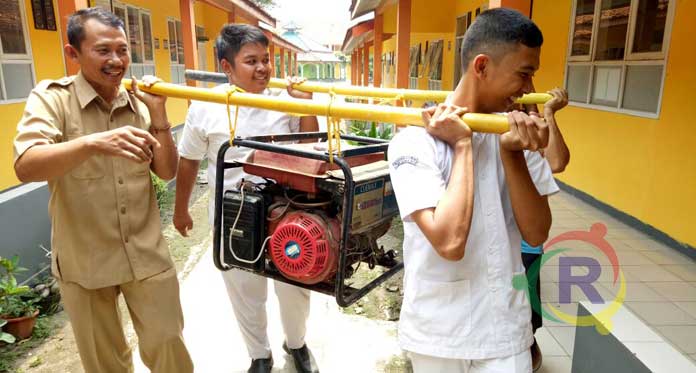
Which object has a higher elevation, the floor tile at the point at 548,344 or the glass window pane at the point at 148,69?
the glass window pane at the point at 148,69

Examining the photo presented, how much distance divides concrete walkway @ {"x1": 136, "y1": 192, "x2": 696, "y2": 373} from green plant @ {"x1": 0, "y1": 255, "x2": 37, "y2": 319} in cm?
101

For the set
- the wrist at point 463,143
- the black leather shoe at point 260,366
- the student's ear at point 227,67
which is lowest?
the black leather shoe at point 260,366

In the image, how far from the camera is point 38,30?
5004 mm

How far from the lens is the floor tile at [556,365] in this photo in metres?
2.93

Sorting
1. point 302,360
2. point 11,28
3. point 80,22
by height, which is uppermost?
point 11,28

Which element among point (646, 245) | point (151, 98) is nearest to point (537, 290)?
point (151, 98)

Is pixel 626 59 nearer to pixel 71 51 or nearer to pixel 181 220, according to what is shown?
pixel 181 220

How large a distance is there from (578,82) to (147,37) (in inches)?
274

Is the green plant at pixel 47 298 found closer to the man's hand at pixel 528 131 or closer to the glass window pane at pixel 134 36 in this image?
the man's hand at pixel 528 131

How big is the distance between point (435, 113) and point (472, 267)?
0.43 m

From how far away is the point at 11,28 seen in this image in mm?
4617

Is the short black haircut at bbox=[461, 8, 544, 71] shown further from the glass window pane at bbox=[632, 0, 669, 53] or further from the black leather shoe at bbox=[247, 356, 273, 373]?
the glass window pane at bbox=[632, 0, 669, 53]

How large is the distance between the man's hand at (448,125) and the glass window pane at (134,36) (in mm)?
7611

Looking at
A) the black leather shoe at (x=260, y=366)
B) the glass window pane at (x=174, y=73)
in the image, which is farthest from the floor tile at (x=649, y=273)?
the glass window pane at (x=174, y=73)
